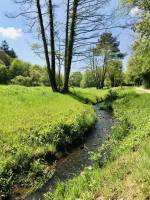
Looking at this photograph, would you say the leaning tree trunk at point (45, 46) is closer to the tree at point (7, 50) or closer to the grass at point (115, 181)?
the grass at point (115, 181)

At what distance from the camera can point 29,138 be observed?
36.6 feet

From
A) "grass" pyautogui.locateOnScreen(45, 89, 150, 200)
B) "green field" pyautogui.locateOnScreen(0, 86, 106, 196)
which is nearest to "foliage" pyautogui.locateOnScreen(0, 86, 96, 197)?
"green field" pyautogui.locateOnScreen(0, 86, 106, 196)

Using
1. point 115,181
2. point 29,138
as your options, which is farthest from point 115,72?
point 115,181

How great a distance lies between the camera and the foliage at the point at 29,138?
9023mm

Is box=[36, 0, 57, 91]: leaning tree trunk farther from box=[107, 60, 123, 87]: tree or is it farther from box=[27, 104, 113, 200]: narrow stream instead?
box=[107, 60, 123, 87]: tree

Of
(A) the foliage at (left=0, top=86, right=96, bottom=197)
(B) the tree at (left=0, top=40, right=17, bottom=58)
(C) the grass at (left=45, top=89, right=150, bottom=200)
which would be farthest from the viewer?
(B) the tree at (left=0, top=40, right=17, bottom=58)

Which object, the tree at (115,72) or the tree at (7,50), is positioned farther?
the tree at (7,50)

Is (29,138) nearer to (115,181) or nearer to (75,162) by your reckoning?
(75,162)

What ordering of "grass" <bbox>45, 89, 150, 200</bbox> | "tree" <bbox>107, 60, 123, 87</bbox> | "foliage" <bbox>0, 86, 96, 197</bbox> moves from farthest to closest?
"tree" <bbox>107, 60, 123, 87</bbox> → "foliage" <bbox>0, 86, 96, 197</bbox> → "grass" <bbox>45, 89, 150, 200</bbox>

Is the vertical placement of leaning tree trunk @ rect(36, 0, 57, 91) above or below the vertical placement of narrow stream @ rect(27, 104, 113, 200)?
above

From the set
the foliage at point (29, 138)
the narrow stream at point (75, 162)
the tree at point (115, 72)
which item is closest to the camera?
the narrow stream at point (75, 162)

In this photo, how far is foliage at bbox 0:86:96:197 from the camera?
902 centimetres

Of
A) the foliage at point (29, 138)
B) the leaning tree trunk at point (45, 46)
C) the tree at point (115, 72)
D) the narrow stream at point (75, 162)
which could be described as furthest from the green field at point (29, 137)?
the tree at point (115, 72)

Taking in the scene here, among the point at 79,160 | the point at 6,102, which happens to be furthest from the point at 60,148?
the point at 6,102
